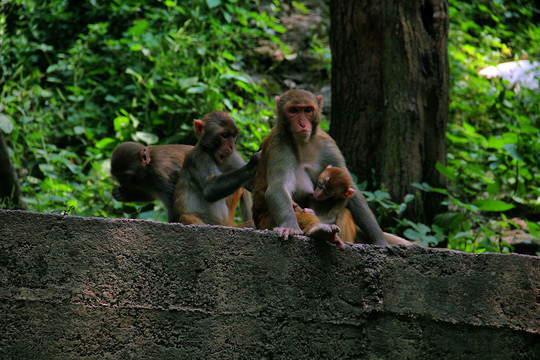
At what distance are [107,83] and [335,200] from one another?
6106mm

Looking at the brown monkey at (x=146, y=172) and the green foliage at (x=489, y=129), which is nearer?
the brown monkey at (x=146, y=172)

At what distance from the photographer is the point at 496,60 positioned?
1089cm

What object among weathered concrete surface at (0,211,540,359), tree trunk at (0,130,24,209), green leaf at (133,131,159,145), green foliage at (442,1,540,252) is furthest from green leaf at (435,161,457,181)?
tree trunk at (0,130,24,209)

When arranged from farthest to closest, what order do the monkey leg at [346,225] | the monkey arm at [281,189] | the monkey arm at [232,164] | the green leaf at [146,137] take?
1. the green leaf at [146,137]
2. the monkey arm at [232,164]
3. the monkey leg at [346,225]
4. the monkey arm at [281,189]

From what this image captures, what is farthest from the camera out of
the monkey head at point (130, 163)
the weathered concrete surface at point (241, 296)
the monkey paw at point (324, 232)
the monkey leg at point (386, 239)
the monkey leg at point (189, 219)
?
the monkey head at point (130, 163)

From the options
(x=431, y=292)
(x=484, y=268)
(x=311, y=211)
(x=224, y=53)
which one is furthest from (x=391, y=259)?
(x=224, y=53)

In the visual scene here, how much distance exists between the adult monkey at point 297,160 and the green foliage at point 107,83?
Result: 254 cm

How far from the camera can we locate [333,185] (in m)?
4.20

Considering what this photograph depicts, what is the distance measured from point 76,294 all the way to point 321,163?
2.05 metres

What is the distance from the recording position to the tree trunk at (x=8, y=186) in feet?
18.3

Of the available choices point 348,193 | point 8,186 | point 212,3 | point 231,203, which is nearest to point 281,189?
point 348,193

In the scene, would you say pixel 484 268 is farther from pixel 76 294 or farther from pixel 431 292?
pixel 76 294

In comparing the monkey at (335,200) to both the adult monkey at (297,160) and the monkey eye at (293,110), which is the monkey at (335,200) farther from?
the monkey eye at (293,110)

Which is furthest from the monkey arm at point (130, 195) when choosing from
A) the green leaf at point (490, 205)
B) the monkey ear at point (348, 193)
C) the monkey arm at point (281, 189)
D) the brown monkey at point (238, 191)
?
the green leaf at point (490, 205)
